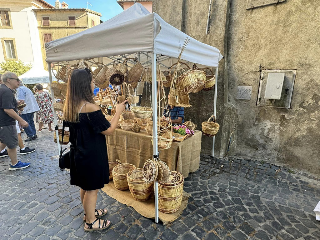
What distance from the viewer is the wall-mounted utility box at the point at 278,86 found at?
386 centimetres

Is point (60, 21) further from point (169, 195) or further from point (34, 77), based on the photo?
point (169, 195)

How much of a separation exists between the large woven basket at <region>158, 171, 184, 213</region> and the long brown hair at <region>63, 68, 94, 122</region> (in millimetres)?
1486

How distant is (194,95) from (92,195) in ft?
11.5

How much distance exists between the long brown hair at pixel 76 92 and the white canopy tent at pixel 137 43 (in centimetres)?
62

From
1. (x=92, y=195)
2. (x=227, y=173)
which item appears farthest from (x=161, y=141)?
(x=227, y=173)

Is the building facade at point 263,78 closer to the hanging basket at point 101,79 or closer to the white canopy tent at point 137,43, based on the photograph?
the white canopy tent at point 137,43

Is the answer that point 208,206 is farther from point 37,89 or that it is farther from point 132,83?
point 37,89

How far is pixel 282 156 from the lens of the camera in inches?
166

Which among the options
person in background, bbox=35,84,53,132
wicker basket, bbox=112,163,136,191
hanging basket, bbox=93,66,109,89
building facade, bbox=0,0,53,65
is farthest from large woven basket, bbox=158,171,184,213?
building facade, bbox=0,0,53,65

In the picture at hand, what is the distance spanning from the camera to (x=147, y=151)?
3.29m

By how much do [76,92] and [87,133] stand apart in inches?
17.4

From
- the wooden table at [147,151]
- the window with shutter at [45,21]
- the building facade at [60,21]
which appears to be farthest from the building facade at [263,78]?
the window with shutter at [45,21]

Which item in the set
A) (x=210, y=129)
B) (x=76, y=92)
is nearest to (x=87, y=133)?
(x=76, y=92)

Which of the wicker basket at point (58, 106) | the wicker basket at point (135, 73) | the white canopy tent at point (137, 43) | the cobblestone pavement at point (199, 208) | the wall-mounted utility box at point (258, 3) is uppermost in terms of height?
the wall-mounted utility box at point (258, 3)
